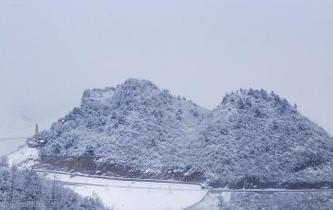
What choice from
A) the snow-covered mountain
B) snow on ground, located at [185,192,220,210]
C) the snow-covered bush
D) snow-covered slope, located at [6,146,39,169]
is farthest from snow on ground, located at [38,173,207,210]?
snow-covered slope, located at [6,146,39,169]

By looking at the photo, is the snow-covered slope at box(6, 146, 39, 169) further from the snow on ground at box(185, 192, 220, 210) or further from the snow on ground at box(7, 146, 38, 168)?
the snow on ground at box(185, 192, 220, 210)

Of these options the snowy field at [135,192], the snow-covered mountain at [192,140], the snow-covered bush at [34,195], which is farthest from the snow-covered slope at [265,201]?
the snow-covered bush at [34,195]

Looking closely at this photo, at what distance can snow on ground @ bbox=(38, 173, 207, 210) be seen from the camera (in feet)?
74.5

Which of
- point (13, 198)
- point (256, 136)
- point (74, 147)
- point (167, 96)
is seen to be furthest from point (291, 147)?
point (13, 198)

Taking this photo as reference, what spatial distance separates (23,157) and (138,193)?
20.7 ft

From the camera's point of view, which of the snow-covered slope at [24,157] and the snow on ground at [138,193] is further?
the snow-covered slope at [24,157]

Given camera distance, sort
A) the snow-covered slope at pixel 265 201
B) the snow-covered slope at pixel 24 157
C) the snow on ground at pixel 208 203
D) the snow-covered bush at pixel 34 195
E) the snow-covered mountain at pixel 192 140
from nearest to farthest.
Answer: the snow-covered bush at pixel 34 195, the snow-covered slope at pixel 265 201, the snow on ground at pixel 208 203, the snow-covered mountain at pixel 192 140, the snow-covered slope at pixel 24 157

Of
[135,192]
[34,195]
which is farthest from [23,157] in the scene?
[34,195]

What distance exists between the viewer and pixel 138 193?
77.1 feet

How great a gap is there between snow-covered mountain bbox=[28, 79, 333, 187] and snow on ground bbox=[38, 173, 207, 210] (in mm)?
623

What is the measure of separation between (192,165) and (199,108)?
472 centimetres

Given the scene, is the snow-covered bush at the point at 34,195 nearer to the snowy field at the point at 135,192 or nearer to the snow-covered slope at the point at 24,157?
the snowy field at the point at 135,192

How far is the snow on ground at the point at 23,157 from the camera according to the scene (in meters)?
26.4

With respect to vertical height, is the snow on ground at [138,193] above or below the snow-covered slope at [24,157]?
below
